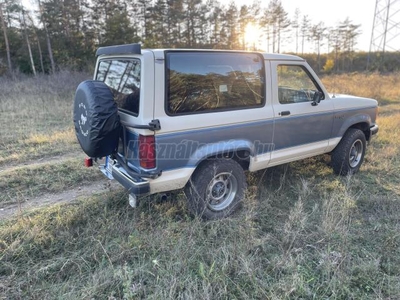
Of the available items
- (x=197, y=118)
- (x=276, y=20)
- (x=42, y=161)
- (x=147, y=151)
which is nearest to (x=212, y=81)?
(x=197, y=118)

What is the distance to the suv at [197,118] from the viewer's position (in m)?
2.79

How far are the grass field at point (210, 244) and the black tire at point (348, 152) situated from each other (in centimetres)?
18

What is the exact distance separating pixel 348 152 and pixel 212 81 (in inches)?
106

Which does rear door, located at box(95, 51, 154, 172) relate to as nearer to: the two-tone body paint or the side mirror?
the two-tone body paint

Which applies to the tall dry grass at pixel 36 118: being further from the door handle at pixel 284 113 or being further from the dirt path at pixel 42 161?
the door handle at pixel 284 113

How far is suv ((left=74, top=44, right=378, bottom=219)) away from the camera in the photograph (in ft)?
9.16

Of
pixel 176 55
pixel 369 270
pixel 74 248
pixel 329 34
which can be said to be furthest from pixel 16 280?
pixel 329 34

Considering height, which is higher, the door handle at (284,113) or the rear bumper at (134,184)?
the door handle at (284,113)

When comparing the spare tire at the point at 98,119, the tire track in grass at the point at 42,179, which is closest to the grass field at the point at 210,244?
the tire track in grass at the point at 42,179

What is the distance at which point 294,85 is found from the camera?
3.97 meters

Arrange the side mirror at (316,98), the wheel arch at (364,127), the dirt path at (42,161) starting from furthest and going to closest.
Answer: the dirt path at (42,161), the wheel arch at (364,127), the side mirror at (316,98)

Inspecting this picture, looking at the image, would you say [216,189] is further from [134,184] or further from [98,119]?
[98,119]

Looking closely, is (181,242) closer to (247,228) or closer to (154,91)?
(247,228)

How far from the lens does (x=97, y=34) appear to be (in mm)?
25625
